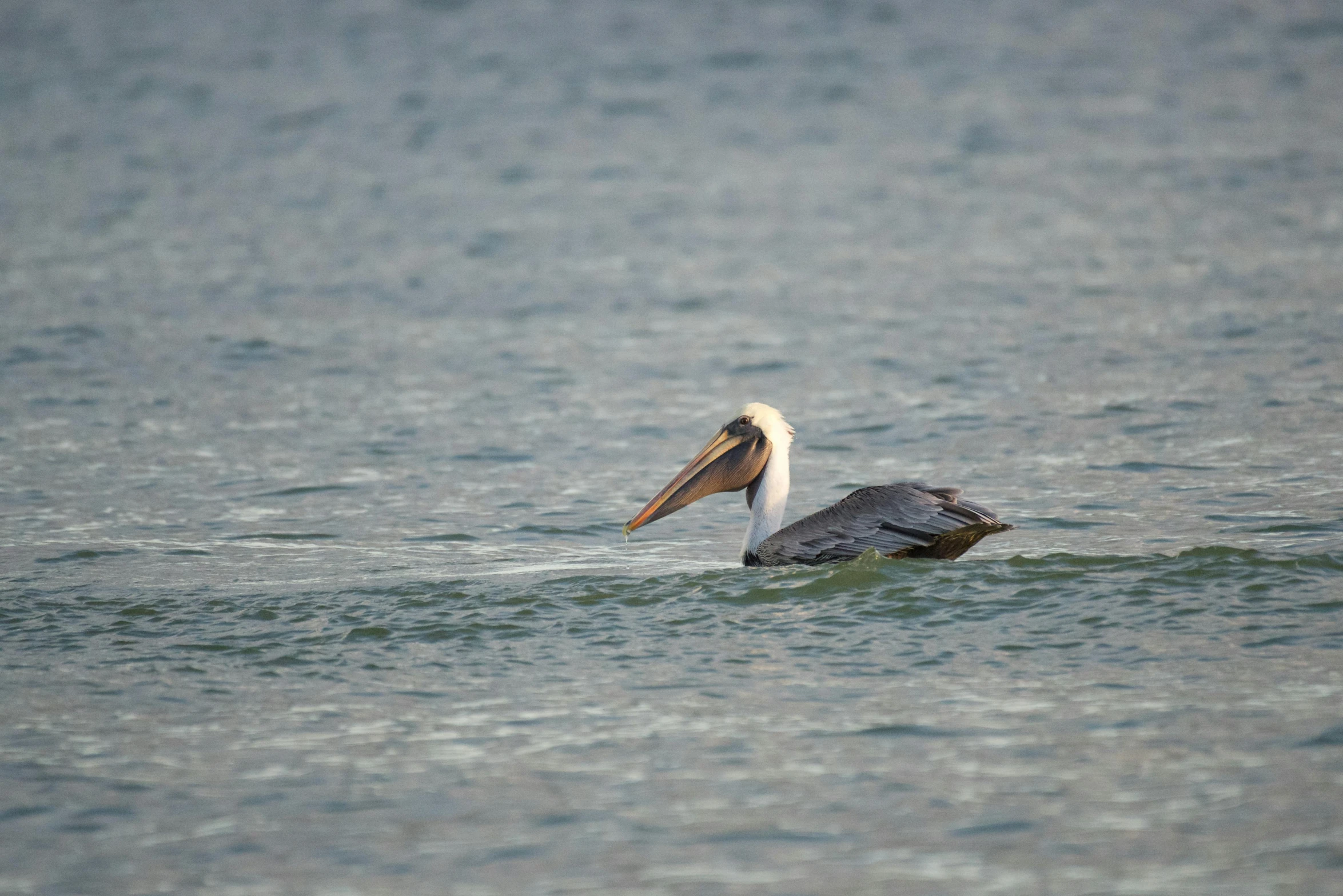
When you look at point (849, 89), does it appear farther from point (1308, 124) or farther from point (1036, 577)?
point (1036, 577)

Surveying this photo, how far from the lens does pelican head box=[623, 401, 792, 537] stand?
9219 millimetres

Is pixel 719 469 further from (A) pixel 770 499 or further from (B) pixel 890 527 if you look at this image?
(B) pixel 890 527

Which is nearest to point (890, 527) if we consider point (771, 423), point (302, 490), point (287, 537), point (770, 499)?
point (770, 499)

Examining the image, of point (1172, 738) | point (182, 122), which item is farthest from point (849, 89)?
point (1172, 738)

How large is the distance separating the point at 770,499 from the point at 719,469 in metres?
0.34

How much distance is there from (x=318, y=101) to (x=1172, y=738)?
2434 cm

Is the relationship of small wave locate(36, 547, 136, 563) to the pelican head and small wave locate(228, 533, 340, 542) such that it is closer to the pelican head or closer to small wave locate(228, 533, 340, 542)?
small wave locate(228, 533, 340, 542)

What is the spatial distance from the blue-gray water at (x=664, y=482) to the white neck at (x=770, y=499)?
0.45 metres

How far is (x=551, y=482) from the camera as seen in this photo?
1139cm

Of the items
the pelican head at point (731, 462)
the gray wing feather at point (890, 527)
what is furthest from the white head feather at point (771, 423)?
the gray wing feather at point (890, 527)

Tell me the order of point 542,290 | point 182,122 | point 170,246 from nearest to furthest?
1. point 542,290
2. point 170,246
3. point 182,122

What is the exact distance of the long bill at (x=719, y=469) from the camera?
363 inches

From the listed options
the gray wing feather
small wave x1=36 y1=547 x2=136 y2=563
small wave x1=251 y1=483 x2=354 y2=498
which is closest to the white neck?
the gray wing feather

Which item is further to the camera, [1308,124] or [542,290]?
[1308,124]
